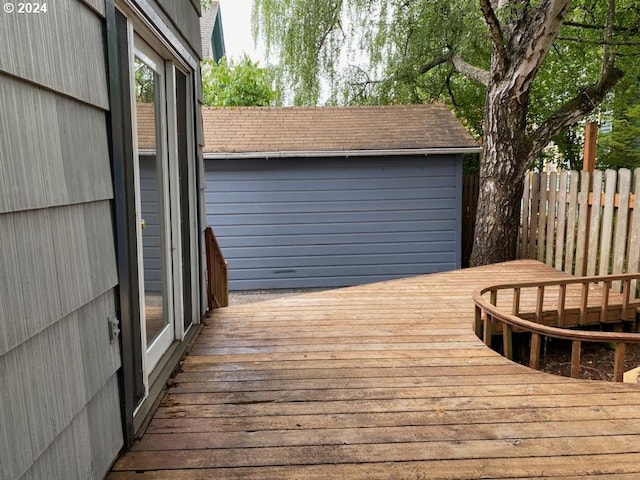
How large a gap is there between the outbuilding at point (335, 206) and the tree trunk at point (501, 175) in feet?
2.29

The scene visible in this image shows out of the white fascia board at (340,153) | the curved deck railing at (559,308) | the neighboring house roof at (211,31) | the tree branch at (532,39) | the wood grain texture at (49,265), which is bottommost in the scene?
the curved deck railing at (559,308)

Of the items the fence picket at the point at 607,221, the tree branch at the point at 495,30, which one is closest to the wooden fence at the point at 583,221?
the fence picket at the point at 607,221

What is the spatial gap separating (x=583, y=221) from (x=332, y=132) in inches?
161

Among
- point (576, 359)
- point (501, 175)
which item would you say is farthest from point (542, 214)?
point (576, 359)

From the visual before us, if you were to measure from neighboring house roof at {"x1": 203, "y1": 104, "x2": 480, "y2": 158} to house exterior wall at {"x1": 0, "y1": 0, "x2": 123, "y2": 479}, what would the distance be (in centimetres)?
577

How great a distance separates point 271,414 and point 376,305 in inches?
93.7

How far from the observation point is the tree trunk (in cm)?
662

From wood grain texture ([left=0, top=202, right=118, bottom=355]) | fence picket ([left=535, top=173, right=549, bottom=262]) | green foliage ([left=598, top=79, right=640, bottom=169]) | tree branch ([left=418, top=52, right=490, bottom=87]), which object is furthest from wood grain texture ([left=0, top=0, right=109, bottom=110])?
green foliage ([left=598, top=79, right=640, bottom=169])

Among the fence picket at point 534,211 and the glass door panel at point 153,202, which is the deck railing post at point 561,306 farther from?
the glass door panel at point 153,202

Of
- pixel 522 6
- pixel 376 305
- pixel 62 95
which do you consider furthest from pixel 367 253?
pixel 62 95

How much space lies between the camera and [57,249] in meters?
1.42

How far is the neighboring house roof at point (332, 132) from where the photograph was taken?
7461 mm

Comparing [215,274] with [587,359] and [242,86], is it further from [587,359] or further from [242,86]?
[242,86]

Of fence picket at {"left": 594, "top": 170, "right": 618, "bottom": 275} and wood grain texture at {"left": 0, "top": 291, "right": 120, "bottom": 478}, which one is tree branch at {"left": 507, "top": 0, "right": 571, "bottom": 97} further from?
wood grain texture at {"left": 0, "top": 291, "right": 120, "bottom": 478}
